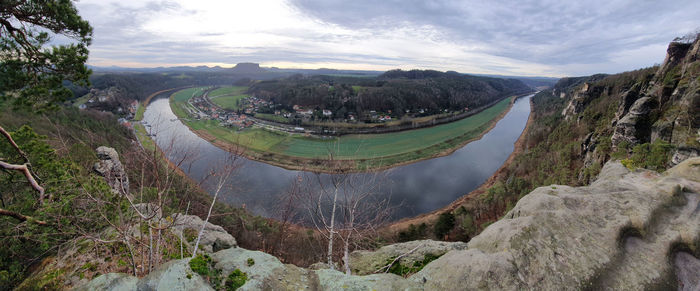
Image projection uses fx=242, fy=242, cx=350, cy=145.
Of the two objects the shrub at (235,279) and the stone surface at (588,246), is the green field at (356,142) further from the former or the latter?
the shrub at (235,279)

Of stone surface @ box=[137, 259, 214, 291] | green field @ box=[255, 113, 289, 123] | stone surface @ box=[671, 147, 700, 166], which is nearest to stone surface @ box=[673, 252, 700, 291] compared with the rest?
stone surface @ box=[137, 259, 214, 291]

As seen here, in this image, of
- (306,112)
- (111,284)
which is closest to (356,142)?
(306,112)

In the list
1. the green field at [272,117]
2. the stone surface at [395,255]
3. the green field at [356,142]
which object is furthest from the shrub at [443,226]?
the green field at [272,117]

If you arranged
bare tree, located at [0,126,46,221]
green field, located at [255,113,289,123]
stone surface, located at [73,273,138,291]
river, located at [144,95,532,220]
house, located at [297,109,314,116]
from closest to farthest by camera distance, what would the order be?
stone surface, located at [73,273,138,291] → bare tree, located at [0,126,46,221] → river, located at [144,95,532,220] → green field, located at [255,113,289,123] → house, located at [297,109,314,116]

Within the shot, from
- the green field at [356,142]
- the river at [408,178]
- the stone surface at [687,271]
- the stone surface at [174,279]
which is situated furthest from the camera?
the green field at [356,142]

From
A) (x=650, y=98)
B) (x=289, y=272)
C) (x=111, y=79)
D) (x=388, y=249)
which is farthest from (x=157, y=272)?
(x=111, y=79)

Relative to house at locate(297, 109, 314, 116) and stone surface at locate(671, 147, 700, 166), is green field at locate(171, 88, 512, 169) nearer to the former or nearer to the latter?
house at locate(297, 109, 314, 116)

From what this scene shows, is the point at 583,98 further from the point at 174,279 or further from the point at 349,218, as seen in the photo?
the point at 174,279
